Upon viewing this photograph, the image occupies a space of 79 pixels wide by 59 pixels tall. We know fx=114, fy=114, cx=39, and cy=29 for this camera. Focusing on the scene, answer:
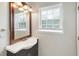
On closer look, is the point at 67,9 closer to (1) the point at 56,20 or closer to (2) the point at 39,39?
(1) the point at 56,20

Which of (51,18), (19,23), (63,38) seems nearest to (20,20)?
(19,23)

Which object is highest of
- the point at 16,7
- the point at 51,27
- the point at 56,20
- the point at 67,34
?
the point at 16,7

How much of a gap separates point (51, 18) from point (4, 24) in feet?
3.25

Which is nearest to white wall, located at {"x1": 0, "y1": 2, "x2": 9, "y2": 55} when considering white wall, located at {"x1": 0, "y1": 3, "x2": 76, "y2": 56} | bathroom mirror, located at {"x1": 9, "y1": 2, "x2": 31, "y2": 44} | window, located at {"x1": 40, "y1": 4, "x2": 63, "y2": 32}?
bathroom mirror, located at {"x1": 9, "y1": 2, "x2": 31, "y2": 44}

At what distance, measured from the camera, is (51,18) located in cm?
215

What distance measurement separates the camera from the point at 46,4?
206 cm

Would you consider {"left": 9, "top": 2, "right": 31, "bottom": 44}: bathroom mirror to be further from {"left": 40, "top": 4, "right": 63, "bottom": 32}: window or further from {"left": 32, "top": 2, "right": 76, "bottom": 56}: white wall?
{"left": 40, "top": 4, "right": 63, "bottom": 32}: window

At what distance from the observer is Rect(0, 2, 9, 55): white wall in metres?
1.39

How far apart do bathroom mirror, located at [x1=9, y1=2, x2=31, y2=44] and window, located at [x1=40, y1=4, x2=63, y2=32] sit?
27 centimetres

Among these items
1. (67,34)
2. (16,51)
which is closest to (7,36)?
(16,51)

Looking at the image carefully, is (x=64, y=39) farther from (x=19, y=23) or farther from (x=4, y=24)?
(x=4, y=24)

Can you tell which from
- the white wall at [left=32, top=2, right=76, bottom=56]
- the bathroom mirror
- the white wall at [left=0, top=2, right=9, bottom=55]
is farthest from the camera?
the white wall at [left=32, top=2, right=76, bottom=56]

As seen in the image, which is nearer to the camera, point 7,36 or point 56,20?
point 7,36

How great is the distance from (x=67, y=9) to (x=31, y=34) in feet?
2.65
